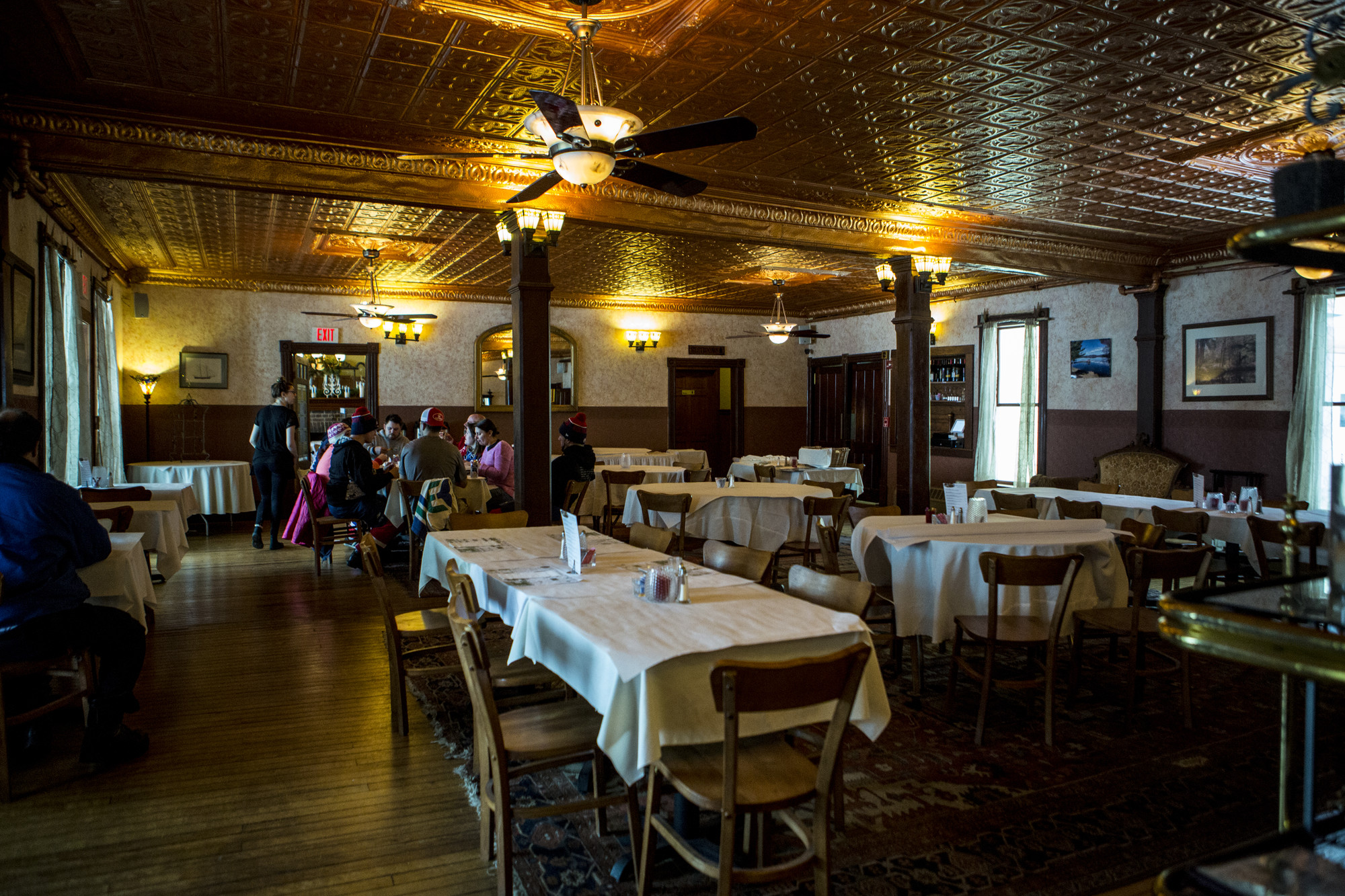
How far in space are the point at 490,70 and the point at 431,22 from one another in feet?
2.16

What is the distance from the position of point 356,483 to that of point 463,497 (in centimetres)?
107

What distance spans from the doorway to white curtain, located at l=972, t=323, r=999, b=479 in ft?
14.9

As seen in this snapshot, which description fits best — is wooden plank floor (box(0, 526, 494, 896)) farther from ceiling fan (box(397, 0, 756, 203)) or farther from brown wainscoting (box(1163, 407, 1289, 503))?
brown wainscoting (box(1163, 407, 1289, 503))

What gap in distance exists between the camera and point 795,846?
293cm

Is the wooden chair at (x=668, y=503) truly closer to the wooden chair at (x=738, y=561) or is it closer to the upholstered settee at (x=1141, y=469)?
the wooden chair at (x=738, y=561)

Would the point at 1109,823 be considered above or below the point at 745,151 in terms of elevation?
below

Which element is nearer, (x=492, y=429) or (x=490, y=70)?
(x=490, y=70)

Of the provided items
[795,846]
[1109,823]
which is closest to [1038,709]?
[1109,823]

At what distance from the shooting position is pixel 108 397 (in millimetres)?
9938

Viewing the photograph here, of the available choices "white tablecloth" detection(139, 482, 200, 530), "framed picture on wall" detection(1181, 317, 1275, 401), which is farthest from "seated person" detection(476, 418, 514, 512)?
"framed picture on wall" detection(1181, 317, 1275, 401)

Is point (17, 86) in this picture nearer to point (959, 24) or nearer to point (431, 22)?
point (431, 22)

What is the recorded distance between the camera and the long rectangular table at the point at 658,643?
7.75 ft

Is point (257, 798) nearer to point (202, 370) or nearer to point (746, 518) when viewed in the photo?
point (746, 518)

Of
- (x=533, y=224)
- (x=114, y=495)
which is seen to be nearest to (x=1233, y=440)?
(x=533, y=224)
